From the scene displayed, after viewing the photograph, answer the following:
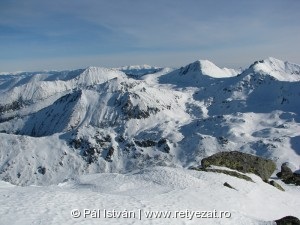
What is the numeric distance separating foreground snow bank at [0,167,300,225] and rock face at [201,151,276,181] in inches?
228

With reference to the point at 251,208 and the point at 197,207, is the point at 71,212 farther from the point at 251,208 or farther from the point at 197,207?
the point at 251,208

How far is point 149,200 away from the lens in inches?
1414

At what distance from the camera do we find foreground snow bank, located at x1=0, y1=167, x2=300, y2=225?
94.3ft

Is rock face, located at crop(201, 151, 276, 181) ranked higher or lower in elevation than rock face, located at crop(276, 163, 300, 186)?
higher

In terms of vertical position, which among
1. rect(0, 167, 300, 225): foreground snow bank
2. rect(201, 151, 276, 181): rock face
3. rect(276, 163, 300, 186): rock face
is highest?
rect(0, 167, 300, 225): foreground snow bank

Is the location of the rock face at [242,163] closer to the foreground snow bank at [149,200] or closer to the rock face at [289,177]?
the rock face at [289,177]

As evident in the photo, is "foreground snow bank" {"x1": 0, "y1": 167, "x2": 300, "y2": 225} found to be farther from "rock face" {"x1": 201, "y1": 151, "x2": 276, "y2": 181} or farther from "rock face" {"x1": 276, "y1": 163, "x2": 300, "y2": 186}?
"rock face" {"x1": 276, "y1": 163, "x2": 300, "y2": 186}

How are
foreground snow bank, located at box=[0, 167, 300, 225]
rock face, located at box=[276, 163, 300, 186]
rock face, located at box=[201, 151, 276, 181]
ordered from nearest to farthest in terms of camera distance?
1. foreground snow bank, located at box=[0, 167, 300, 225]
2. rock face, located at box=[201, 151, 276, 181]
3. rock face, located at box=[276, 163, 300, 186]

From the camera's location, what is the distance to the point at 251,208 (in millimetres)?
39562

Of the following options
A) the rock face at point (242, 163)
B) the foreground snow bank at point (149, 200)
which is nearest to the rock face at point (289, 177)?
the rock face at point (242, 163)

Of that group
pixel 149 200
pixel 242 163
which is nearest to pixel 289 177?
pixel 242 163

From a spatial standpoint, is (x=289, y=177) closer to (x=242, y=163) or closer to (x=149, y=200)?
(x=242, y=163)

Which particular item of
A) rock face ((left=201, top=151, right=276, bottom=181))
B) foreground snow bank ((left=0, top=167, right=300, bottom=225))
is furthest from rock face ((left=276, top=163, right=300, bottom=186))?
foreground snow bank ((left=0, top=167, right=300, bottom=225))

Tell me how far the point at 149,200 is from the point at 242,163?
30844 mm
